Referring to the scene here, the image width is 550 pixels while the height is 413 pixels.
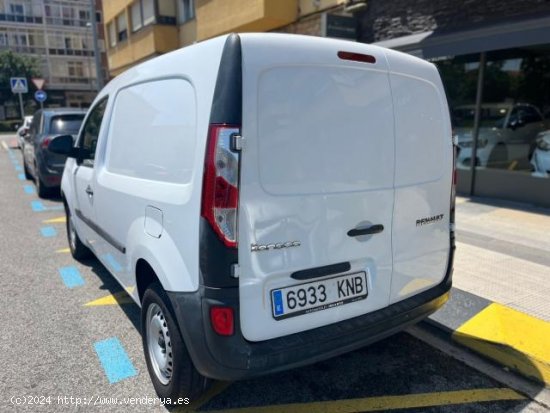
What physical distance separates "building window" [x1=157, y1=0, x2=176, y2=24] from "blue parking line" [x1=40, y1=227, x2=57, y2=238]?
12576 mm

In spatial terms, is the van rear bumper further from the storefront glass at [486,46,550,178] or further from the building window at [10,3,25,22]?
the building window at [10,3,25,22]

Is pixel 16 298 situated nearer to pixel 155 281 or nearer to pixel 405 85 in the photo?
pixel 155 281

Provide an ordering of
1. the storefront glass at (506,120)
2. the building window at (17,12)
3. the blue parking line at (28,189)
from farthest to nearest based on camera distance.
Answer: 1. the building window at (17,12)
2. the blue parking line at (28,189)
3. the storefront glass at (506,120)

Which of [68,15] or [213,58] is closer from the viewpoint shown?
[213,58]

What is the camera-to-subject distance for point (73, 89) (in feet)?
168

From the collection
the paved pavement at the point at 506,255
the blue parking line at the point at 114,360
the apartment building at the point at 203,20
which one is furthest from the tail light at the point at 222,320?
the apartment building at the point at 203,20

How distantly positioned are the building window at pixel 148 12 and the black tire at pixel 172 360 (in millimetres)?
16631

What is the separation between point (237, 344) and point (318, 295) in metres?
0.47

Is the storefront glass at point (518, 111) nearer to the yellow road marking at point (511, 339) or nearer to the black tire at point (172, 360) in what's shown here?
the yellow road marking at point (511, 339)

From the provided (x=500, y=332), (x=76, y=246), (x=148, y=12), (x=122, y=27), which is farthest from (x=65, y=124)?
(x=122, y=27)

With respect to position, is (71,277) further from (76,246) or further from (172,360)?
(172,360)

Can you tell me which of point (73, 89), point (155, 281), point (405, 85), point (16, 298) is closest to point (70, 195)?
point (16, 298)

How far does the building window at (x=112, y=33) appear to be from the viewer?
22.6 meters

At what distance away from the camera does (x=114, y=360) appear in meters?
2.95
